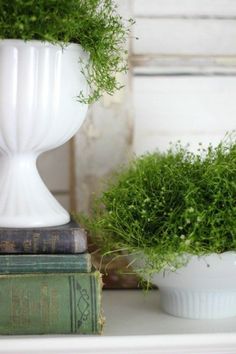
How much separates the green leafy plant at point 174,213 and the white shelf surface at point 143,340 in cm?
8

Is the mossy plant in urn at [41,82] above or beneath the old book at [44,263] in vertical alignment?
above

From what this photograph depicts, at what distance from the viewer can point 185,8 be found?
113 centimetres

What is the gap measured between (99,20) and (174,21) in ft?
1.02

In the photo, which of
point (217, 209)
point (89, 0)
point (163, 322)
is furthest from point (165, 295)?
point (89, 0)

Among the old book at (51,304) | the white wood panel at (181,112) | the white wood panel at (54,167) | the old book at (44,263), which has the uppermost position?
the white wood panel at (181,112)

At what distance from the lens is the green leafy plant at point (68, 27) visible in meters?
0.78

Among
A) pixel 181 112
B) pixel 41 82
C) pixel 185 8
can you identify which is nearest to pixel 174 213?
pixel 41 82

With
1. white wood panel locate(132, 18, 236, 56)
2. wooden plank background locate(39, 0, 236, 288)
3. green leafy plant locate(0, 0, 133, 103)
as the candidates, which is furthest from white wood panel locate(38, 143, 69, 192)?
green leafy plant locate(0, 0, 133, 103)

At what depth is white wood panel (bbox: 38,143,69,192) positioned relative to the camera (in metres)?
1.20

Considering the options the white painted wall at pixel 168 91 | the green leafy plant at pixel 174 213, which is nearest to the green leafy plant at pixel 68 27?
the green leafy plant at pixel 174 213

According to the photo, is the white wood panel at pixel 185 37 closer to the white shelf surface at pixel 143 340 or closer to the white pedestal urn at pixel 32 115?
the white pedestal urn at pixel 32 115

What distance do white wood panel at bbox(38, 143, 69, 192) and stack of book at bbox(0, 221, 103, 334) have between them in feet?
1.25

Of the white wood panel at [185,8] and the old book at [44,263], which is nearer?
the old book at [44,263]

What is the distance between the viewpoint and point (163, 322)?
0.89m
